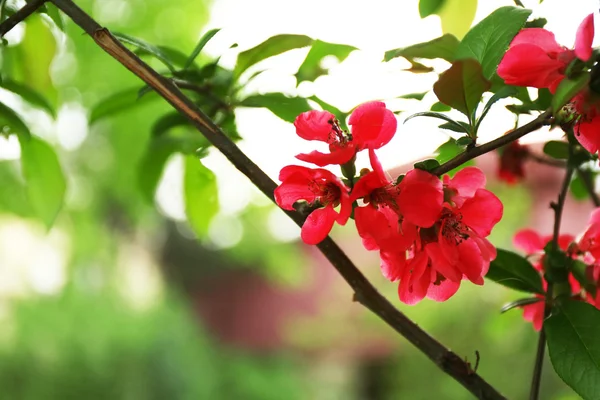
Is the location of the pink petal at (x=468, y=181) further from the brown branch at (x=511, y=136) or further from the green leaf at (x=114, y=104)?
the green leaf at (x=114, y=104)

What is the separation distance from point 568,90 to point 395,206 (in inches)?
3.3

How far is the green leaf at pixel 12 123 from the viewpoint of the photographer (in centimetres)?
39

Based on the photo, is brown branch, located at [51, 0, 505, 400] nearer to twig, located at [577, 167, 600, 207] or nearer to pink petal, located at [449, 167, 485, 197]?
pink petal, located at [449, 167, 485, 197]

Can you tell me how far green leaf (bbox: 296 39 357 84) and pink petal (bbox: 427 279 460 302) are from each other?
178 mm

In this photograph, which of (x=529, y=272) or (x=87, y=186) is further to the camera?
(x=87, y=186)

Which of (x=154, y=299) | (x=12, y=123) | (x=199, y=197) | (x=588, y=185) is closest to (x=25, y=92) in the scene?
(x=12, y=123)

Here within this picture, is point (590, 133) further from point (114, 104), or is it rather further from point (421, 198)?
point (114, 104)

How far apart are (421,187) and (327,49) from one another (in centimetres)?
18

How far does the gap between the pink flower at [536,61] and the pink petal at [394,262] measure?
0.09 metres

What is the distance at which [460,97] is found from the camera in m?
0.28

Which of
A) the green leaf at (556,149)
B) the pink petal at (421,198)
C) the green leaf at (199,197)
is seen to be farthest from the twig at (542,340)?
the green leaf at (199,197)

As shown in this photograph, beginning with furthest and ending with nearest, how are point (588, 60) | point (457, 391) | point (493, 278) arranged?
point (457, 391), point (493, 278), point (588, 60)

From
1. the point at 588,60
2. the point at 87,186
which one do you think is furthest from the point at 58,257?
the point at 588,60

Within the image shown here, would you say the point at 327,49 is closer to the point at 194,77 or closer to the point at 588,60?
the point at 194,77
